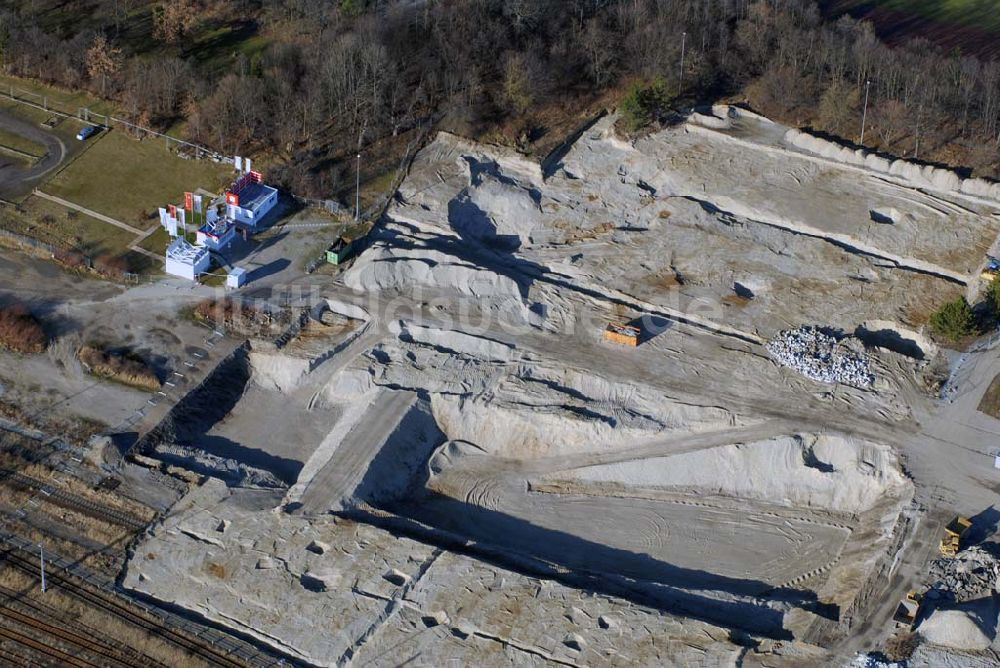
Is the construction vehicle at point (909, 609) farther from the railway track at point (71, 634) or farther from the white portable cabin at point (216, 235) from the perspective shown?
the white portable cabin at point (216, 235)

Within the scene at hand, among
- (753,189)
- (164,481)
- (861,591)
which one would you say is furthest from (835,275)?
(164,481)

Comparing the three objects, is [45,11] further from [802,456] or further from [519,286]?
[802,456]

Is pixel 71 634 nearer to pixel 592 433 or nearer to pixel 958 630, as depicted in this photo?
pixel 592 433

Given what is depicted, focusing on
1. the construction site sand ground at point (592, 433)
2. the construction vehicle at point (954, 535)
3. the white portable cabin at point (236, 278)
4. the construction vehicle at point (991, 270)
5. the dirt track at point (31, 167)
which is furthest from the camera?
the dirt track at point (31, 167)

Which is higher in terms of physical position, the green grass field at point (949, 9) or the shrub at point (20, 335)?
the green grass field at point (949, 9)

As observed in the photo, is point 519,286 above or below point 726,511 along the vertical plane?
above

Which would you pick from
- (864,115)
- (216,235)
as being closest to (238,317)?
(216,235)

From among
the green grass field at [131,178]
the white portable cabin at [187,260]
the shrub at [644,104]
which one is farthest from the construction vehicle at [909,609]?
the green grass field at [131,178]
